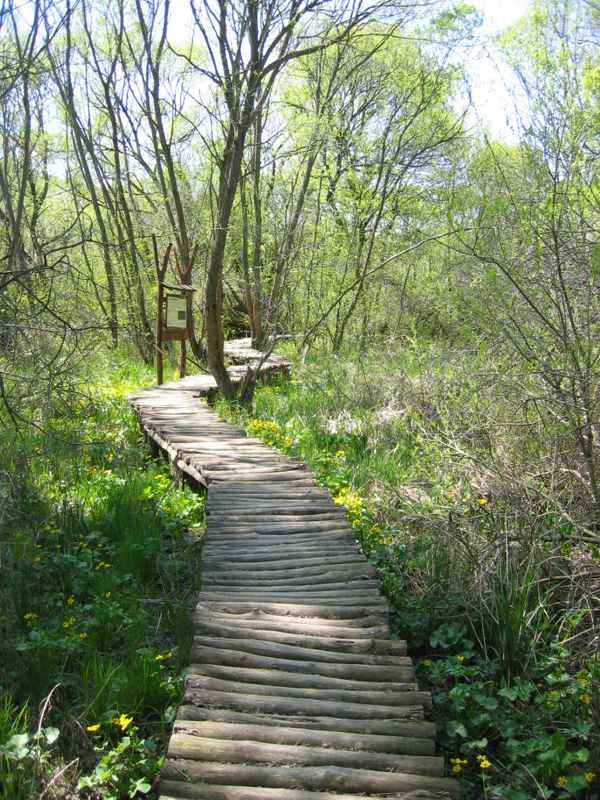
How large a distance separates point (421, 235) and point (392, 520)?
7887mm

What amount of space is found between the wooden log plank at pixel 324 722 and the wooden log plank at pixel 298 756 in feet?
0.40

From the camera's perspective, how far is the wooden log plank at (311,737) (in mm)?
2518

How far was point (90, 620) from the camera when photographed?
364cm

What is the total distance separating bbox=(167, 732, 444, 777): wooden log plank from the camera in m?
2.42

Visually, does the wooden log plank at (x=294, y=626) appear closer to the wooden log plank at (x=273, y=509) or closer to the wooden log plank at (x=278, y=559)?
the wooden log plank at (x=278, y=559)

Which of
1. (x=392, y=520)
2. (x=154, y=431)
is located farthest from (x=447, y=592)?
(x=154, y=431)

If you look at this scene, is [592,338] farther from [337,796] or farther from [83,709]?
[83,709]

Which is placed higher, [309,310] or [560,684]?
[309,310]

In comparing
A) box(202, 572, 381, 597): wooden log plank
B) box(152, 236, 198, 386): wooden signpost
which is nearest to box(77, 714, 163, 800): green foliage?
box(202, 572, 381, 597): wooden log plank

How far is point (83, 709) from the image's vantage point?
3.13 meters

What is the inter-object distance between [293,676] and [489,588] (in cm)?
126

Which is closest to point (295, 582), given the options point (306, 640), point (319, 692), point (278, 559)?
point (278, 559)

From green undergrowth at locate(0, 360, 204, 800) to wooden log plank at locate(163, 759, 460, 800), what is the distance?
1.22 feet

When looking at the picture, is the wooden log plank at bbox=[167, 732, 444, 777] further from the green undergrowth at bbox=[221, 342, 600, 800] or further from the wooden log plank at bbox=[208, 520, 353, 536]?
the wooden log plank at bbox=[208, 520, 353, 536]
